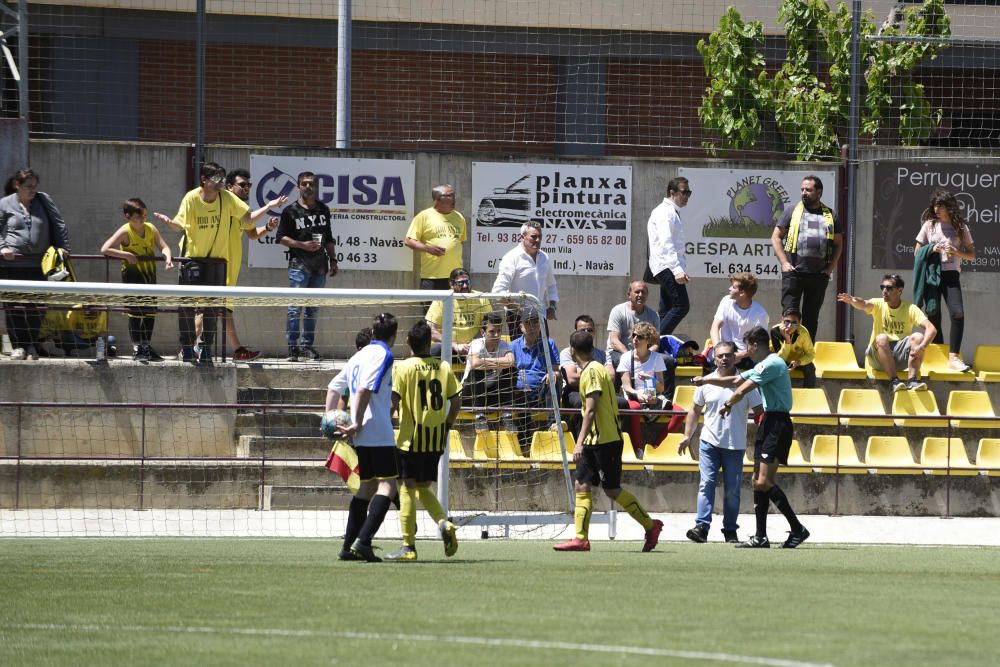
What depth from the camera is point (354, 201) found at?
1906 centimetres

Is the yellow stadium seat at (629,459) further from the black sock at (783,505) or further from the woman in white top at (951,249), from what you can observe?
the woman in white top at (951,249)

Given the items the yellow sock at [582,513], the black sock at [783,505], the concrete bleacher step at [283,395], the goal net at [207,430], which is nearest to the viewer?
the yellow sock at [582,513]

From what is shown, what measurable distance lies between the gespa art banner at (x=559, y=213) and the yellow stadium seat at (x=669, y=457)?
3913mm

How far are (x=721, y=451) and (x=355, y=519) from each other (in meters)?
4.05

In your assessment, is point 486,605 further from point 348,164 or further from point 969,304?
point 969,304

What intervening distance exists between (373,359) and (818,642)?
15.6 ft

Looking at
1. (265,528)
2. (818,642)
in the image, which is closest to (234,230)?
(265,528)

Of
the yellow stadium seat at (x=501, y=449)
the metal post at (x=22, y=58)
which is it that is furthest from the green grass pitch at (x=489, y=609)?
the metal post at (x=22, y=58)

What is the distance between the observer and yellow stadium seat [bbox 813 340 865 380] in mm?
18094

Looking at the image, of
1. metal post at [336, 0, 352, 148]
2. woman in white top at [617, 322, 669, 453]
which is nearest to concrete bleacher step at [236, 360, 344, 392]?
woman in white top at [617, 322, 669, 453]

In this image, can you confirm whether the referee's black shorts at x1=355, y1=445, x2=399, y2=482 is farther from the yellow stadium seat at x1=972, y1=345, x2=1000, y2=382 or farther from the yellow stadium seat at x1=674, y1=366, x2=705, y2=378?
the yellow stadium seat at x1=972, y1=345, x2=1000, y2=382

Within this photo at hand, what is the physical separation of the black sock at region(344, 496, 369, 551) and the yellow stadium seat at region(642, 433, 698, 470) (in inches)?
214

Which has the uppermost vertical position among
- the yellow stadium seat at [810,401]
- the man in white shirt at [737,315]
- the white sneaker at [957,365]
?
the man in white shirt at [737,315]

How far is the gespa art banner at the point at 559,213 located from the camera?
1931cm
